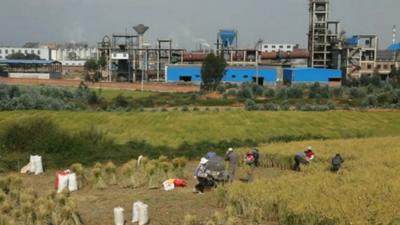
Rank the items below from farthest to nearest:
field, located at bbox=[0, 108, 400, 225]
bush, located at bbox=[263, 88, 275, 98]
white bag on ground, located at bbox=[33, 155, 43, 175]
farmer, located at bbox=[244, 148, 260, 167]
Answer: bush, located at bbox=[263, 88, 275, 98] < white bag on ground, located at bbox=[33, 155, 43, 175] < farmer, located at bbox=[244, 148, 260, 167] < field, located at bbox=[0, 108, 400, 225]

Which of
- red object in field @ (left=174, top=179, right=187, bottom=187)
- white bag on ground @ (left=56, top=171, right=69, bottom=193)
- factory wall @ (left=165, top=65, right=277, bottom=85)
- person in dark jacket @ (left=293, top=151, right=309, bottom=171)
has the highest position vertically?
factory wall @ (left=165, top=65, right=277, bottom=85)

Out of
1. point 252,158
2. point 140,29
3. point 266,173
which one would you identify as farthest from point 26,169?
point 140,29

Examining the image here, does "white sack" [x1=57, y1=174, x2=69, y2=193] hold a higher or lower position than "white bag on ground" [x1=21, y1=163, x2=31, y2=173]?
higher

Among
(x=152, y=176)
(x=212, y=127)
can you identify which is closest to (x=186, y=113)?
(x=212, y=127)

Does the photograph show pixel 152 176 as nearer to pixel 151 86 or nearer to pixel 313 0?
pixel 151 86

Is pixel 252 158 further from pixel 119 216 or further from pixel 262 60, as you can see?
pixel 262 60

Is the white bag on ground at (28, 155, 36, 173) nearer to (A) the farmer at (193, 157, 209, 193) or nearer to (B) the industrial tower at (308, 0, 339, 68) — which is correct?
(A) the farmer at (193, 157, 209, 193)

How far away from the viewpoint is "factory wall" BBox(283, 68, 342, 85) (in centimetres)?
10102

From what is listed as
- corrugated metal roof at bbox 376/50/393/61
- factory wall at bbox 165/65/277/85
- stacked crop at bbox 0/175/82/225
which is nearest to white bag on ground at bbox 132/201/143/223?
stacked crop at bbox 0/175/82/225

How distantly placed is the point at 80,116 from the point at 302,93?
41.0 meters

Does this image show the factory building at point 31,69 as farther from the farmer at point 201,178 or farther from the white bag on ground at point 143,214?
the white bag on ground at point 143,214

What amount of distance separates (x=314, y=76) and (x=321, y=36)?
1427cm

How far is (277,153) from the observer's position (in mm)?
26672

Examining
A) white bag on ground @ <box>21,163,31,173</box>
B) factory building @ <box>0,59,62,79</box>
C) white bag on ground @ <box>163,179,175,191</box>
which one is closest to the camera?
white bag on ground @ <box>163,179,175,191</box>
